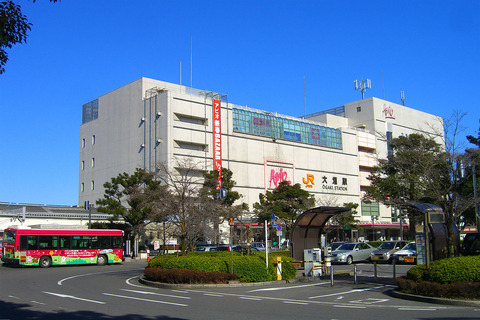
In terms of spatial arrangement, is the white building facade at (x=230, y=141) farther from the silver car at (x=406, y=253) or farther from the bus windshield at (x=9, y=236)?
the silver car at (x=406, y=253)

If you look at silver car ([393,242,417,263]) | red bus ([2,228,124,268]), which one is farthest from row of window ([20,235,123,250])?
silver car ([393,242,417,263])

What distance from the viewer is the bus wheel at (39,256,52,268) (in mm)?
33316

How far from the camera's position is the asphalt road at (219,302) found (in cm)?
1202

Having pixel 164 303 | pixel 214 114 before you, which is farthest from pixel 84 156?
pixel 164 303

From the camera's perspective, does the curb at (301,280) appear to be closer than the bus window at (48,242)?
Yes

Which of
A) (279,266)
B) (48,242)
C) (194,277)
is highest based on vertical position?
(48,242)

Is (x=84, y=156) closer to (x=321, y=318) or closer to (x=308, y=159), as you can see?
(x=308, y=159)

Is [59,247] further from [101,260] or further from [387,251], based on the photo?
[387,251]

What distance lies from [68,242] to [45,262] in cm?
207

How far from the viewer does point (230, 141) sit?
69500 millimetres

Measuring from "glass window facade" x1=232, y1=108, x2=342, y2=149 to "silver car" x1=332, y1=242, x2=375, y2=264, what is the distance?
38828 millimetres

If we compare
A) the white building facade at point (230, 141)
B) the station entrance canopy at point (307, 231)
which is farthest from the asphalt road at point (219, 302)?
the white building facade at point (230, 141)

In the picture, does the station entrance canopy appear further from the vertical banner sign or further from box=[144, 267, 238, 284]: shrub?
the vertical banner sign

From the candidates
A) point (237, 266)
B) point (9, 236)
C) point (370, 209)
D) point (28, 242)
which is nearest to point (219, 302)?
point (237, 266)
